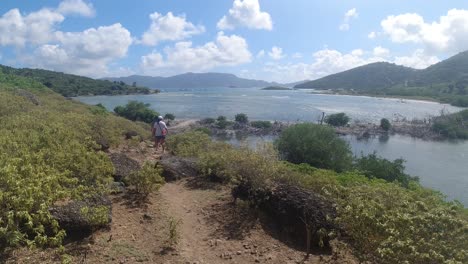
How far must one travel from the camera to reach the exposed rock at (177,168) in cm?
1359

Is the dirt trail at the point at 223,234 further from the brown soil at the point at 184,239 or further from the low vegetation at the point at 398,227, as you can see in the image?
the low vegetation at the point at 398,227

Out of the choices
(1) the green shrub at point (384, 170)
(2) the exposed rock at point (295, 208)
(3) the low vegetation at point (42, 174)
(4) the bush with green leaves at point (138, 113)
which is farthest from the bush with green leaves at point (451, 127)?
(2) the exposed rock at point (295, 208)

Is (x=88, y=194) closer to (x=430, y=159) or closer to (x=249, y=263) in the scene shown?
(x=249, y=263)

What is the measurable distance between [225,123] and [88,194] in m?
83.9

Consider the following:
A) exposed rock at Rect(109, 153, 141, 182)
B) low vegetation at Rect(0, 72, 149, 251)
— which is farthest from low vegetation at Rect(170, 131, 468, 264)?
exposed rock at Rect(109, 153, 141, 182)

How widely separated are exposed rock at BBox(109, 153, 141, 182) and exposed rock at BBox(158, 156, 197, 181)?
1.14m

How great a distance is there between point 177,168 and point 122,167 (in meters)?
2.19

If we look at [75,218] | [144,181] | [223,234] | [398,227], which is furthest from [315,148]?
[75,218]

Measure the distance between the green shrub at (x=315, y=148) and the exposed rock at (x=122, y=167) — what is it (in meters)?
31.4

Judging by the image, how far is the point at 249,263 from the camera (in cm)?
811

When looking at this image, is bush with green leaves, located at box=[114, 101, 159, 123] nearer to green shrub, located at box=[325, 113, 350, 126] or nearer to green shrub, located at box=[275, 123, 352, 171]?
green shrub, located at box=[275, 123, 352, 171]

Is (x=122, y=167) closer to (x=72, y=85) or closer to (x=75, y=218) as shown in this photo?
(x=75, y=218)

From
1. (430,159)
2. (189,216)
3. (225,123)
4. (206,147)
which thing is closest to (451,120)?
(430,159)

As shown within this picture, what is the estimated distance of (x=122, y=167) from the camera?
12516 mm
